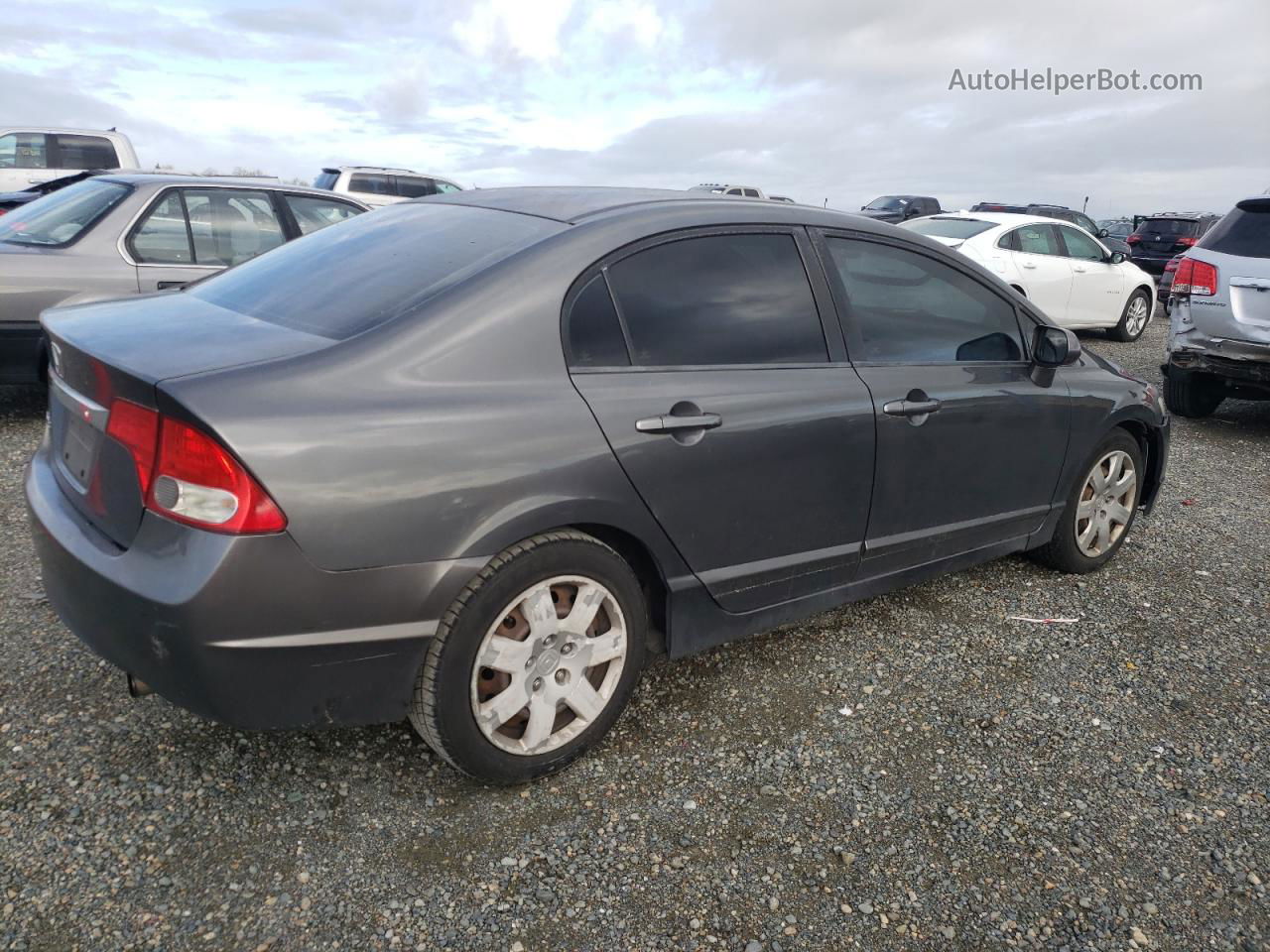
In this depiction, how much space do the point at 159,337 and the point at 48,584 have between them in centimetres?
73

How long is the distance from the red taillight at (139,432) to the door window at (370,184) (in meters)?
14.3

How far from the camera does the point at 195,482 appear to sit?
2.08 meters

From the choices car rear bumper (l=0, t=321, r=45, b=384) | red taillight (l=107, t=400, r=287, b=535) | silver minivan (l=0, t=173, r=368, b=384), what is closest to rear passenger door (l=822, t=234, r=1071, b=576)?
red taillight (l=107, t=400, r=287, b=535)

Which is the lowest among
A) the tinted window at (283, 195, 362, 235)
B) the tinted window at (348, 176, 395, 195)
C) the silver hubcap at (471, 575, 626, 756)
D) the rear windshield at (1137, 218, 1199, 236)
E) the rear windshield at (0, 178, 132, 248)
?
the silver hubcap at (471, 575, 626, 756)

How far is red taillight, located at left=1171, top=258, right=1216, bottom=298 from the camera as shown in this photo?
679 cm

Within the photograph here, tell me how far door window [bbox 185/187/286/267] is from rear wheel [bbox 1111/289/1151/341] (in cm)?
1057

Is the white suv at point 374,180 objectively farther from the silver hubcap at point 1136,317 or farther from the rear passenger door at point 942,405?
the rear passenger door at point 942,405

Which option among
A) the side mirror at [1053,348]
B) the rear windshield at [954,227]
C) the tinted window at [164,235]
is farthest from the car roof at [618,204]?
the rear windshield at [954,227]

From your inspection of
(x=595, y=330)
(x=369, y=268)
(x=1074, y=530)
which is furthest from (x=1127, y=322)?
(x=369, y=268)

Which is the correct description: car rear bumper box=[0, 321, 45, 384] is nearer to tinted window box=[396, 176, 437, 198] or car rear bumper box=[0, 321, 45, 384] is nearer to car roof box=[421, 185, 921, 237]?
car roof box=[421, 185, 921, 237]

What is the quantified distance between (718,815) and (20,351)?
4.98 meters

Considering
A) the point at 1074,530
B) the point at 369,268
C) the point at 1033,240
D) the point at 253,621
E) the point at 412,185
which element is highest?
the point at 1033,240

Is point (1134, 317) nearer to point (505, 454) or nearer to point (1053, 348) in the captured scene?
point (1053, 348)

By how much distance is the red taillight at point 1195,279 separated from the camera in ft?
22.3
